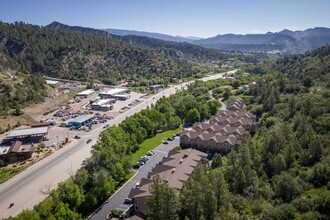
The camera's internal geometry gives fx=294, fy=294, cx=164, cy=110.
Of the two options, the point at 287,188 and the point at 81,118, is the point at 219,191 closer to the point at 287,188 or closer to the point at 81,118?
the point at 287,188

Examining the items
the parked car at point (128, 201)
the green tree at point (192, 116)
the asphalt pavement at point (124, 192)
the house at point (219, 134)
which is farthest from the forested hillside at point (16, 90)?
the parked car at point (128, 201)

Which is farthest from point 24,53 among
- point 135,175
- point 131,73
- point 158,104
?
point 135,175

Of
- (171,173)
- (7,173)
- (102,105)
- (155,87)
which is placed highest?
(171,173)

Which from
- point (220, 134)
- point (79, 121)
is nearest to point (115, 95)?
point (79, 121)

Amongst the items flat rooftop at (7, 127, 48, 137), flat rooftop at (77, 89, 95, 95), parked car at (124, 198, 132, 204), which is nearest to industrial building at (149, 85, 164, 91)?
flat rooftop at (77, 89, 95, 95)

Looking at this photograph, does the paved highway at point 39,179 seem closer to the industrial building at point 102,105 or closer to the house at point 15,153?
the house at point 15,153

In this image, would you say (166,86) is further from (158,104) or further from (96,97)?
(158,104)
